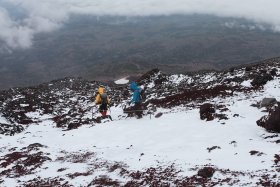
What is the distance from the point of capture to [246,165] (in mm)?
17516

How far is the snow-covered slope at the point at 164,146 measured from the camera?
1788 cm

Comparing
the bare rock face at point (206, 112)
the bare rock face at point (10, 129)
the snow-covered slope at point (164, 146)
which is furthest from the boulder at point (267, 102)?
the bare rock face at point (10, 129)

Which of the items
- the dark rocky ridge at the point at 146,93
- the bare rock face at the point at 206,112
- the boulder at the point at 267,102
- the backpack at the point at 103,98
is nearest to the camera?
the bare rock face at the point at 206,112

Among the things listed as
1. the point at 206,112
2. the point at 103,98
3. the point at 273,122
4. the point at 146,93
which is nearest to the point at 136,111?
the point at 103,98

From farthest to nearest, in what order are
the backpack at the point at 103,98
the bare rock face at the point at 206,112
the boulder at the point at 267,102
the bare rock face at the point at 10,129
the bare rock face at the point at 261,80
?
1. the bare rock face at the point at 10,129
2. the bare rock face at the point at 261,80
3. the backpack at the point at 103,98
4. the boulder at the point at 267,102
5. the bare rock face at the point at 206,112

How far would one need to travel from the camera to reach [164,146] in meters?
22.8

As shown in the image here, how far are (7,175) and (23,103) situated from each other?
3774 centimetres

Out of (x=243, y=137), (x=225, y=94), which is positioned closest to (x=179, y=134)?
(x=243, y=137)

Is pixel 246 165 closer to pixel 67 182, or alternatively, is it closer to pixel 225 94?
pixel 67 182

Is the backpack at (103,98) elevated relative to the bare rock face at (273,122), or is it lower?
elevated

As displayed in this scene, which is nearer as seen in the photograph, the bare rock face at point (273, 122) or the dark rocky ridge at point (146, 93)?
the bare rock face at point (273, 122)

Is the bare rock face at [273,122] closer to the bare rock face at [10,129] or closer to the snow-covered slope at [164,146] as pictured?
the snow-covered slope at [164,146]

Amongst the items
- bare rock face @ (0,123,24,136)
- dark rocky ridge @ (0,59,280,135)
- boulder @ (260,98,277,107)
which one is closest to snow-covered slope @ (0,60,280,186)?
bare rock face @ (0,123,24,136)

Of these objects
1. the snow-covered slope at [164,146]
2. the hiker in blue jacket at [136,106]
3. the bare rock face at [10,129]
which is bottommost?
the bare rock face at [10,129]
